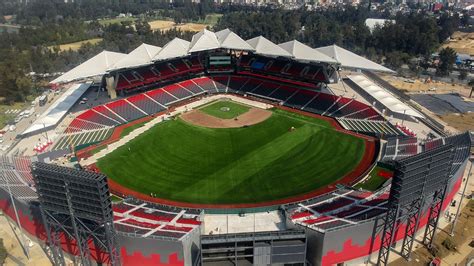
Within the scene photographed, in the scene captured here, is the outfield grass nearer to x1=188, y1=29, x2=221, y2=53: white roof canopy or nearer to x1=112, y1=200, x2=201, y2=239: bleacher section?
x1=112, y1=200, x2=201, y2=239: bleacher section

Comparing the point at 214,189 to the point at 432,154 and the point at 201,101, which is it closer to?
the point at 432,154

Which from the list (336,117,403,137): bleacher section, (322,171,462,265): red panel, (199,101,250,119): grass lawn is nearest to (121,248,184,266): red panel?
(322,171,462,265): red panel

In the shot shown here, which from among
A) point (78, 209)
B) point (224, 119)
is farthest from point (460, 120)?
point (78, 209)

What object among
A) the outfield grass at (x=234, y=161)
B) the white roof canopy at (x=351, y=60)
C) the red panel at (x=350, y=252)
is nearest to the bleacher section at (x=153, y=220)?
the outfield grass at (x=234, y=161)

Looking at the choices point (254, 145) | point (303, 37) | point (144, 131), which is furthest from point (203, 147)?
point (303, 37)

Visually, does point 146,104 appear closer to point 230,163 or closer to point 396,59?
point 230,163

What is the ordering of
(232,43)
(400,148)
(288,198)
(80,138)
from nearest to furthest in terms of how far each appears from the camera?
(288,198), (400,148), (80,138), (232,43)
